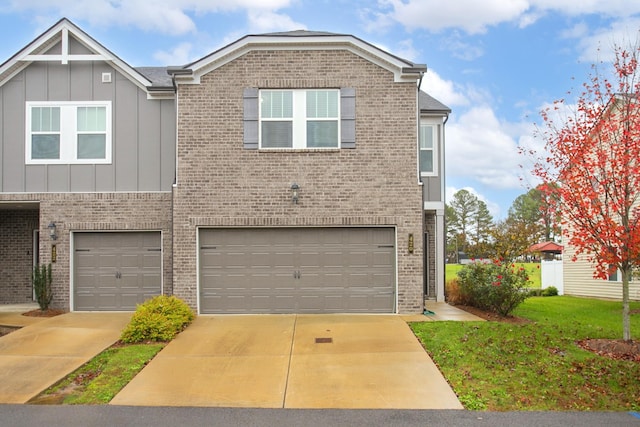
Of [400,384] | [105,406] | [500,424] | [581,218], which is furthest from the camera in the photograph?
[581,218]

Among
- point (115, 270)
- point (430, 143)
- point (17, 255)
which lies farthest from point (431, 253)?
point (17, 255)

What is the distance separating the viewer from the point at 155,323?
10.1 meters

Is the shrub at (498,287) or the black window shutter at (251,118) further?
the shrub at (498,287)

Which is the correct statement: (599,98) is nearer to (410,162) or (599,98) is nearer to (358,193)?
(410,162)

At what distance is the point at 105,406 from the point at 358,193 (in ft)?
24.2

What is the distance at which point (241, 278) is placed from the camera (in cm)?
1258

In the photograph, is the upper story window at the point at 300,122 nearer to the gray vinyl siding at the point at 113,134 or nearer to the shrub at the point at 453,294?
the gray vinyl siding at the point at 113,134

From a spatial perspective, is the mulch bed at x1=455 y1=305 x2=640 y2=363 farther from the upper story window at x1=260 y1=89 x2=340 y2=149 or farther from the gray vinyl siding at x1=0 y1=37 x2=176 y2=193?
the gray vinyl siding at x1=0 y1=37 x2=176 y2=193

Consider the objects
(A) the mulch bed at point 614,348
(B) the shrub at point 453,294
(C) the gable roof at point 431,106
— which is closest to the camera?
(A) the mulch bed at point 614,348

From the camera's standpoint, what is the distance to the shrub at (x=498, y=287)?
1288cm

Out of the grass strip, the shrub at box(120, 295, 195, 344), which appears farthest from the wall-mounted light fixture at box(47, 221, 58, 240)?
the grass strip

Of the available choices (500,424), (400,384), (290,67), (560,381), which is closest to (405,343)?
(400,384)

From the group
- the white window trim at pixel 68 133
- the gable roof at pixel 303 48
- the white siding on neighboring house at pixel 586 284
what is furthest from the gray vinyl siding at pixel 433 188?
the white window trim at pixel 68 133

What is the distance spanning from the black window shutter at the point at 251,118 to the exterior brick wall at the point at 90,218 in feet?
8.90
